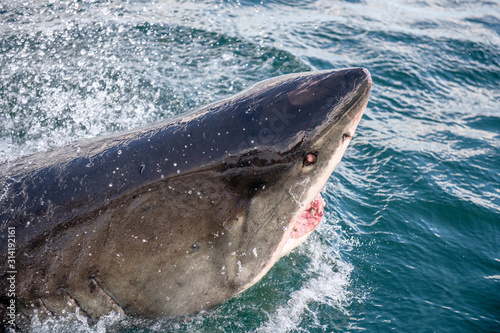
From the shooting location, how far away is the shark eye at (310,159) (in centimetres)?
275

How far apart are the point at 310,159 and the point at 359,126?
158 inches

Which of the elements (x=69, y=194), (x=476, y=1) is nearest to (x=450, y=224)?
(x=69, y=194)

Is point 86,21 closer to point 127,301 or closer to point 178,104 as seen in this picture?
point 178,104

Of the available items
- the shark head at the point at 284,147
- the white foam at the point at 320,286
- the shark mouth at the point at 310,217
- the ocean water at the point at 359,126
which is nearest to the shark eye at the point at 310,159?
the shark head at the point at 284,147

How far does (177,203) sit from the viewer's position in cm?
266

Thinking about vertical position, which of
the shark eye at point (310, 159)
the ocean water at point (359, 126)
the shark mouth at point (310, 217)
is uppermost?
the shark eye at point (310, 159)

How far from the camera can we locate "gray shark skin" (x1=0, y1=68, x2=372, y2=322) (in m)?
2.61

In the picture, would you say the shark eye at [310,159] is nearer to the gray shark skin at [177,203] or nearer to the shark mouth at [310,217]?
the gray shark skin at [177,203]

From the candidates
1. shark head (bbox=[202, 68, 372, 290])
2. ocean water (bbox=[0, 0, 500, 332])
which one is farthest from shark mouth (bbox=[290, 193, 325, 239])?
ocean water (bbox=[0, 0, 500, 332])

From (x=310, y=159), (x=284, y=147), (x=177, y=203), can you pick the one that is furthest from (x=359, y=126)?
(x=177, y=203)

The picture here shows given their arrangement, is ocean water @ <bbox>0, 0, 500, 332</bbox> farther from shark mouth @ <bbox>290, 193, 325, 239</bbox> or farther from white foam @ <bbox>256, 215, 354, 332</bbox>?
shark mouth @ <bbox>290, 193, 325, 239</bbox>

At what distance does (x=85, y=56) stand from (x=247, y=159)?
483 centimetres

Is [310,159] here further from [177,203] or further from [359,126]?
[359,126]

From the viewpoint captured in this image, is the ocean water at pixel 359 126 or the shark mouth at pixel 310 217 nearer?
the shark mouth at pixel 310 217
